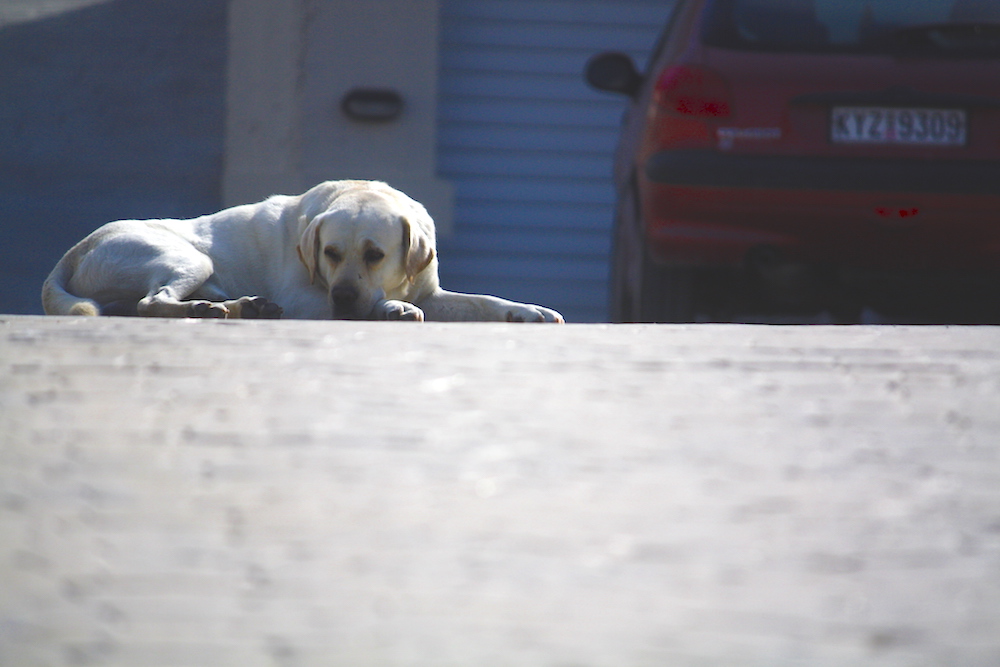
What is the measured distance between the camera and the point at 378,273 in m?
3.72

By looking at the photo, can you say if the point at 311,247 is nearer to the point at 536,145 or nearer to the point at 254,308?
the point at 254,308

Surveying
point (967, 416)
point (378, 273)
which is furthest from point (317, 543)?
point (378, 273)

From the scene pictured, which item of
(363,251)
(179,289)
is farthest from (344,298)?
(179,289)

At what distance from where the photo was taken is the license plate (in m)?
4.25

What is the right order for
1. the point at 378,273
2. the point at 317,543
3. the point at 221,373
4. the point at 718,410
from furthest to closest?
1. the point at 378,273
2. the point at 221,373
3. the point at 718,410
4. the point at 317,543

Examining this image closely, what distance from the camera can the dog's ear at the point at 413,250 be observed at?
377cm

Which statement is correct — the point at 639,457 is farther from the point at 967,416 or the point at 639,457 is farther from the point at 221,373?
the point at 221,373

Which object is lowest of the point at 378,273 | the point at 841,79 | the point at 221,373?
the point at 378,273

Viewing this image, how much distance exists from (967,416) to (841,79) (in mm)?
2976

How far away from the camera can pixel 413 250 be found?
3.77 meters

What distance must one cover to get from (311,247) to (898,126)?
2.30 m

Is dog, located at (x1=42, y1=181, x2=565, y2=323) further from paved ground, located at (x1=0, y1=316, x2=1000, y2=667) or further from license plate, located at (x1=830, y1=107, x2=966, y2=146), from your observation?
paved ground, located at (x1=0, y1=316, x2=1000, y2=667)

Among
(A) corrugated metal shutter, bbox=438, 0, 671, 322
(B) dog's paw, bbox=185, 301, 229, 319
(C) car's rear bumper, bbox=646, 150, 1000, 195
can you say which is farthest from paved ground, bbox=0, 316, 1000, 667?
(A) corrugated metal shutter, bbox=438, 0, 671, 322

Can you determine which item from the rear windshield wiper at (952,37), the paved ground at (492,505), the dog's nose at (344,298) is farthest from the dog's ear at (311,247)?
the rear windshield wiper at (952,37)
